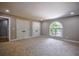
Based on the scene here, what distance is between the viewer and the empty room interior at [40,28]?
1.82 meters

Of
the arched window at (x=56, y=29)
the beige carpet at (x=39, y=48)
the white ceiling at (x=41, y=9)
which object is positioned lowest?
the beige carpet at (x=39, y=48)

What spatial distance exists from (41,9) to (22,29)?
626 mm

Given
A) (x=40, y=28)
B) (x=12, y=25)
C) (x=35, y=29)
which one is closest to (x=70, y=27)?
(x=40, y=28)

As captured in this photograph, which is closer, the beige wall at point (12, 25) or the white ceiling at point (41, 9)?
the white ceiling at point (41, 9)

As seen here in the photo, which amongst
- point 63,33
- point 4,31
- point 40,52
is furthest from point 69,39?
point 4,31

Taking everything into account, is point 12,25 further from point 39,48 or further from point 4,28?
point 39,48

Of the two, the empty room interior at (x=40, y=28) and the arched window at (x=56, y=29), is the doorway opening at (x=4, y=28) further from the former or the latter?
the arched window at (x=56, y=29)

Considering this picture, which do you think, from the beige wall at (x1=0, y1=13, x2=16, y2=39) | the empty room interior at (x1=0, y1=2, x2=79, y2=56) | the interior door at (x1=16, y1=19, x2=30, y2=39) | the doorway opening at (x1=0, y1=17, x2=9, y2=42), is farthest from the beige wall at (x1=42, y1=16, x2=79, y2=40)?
the doorway opening at (x1=0, y1=17, x2=9, y2=42)

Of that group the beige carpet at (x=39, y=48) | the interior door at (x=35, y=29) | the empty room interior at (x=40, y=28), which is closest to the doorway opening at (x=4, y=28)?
the empty room interior at (x=40, y=28)

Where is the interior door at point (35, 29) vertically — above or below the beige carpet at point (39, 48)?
above

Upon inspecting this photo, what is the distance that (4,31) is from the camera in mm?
2020

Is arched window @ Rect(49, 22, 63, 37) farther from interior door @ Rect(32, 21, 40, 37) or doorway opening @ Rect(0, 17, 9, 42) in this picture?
doorway opening @ Rect(0, 17, 9, 42)

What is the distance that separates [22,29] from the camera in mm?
2008

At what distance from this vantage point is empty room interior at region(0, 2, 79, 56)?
182cm
